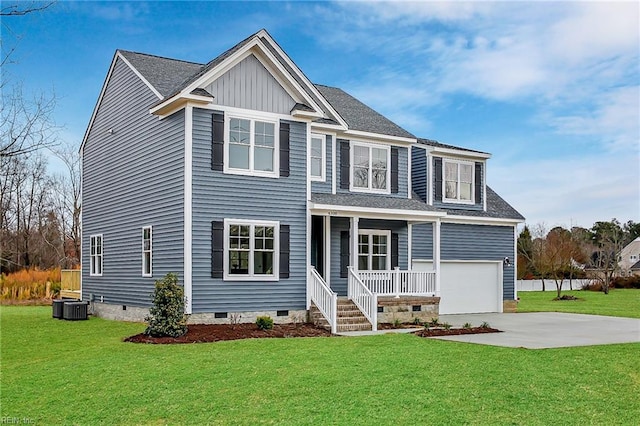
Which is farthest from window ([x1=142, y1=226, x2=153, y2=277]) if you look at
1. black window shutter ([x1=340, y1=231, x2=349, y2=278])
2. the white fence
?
the white fence

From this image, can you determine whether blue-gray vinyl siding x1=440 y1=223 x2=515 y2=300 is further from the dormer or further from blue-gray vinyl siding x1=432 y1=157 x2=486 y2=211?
the dormer

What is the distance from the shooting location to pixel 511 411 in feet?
28.9

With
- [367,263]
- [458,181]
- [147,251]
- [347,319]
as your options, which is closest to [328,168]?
[367,263]

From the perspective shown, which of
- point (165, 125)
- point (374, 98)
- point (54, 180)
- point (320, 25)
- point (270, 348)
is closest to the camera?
point (270, 348)

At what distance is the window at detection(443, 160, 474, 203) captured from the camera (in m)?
26.0

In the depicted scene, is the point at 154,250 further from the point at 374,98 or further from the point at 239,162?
the point at 374,98

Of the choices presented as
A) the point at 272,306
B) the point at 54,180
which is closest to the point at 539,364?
the point at 272,306

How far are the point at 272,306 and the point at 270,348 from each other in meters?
4.89

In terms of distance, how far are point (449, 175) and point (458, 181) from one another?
0.51 metres

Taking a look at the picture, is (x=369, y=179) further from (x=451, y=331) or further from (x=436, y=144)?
(x=451, y=331)

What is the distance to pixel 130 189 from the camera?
68.8 feet

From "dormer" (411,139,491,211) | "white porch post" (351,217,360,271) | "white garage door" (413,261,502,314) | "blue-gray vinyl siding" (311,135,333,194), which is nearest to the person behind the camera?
"white porch post" (351,217,360,271)

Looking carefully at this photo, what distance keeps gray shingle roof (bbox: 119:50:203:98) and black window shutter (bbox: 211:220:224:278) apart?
409cm

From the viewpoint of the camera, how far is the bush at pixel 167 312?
1570 cm
